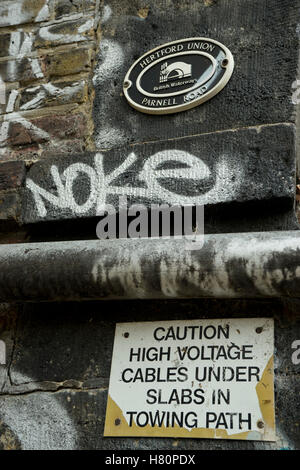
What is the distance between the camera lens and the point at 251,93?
86.6 inches

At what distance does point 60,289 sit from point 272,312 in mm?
684

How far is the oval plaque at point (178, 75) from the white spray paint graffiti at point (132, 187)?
23cm

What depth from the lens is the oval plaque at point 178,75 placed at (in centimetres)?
226

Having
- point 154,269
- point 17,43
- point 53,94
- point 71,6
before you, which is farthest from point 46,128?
point 154,269

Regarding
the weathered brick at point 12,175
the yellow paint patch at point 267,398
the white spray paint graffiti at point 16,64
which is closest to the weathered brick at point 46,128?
the white spray paint graffiti at point 16,64

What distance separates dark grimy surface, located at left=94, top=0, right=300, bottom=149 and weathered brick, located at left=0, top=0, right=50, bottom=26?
1.11ft

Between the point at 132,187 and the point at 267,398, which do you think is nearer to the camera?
the point at 267,398

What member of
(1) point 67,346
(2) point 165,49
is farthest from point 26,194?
(2) point 165,49

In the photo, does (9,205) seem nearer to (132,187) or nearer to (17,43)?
(132,187)

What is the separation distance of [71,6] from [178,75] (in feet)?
2.46

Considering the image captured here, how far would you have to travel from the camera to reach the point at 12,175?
2.36m

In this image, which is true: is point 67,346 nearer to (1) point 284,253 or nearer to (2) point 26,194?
(2) point 26,194

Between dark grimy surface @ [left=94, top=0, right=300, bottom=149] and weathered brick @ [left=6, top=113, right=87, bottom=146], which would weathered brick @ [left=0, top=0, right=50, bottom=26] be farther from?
weathered brick @ [left=6, top=113, right=87, bottom=146]

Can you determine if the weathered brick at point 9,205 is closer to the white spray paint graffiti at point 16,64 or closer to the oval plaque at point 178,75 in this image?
the white spray paint graffiti at point 16,64
